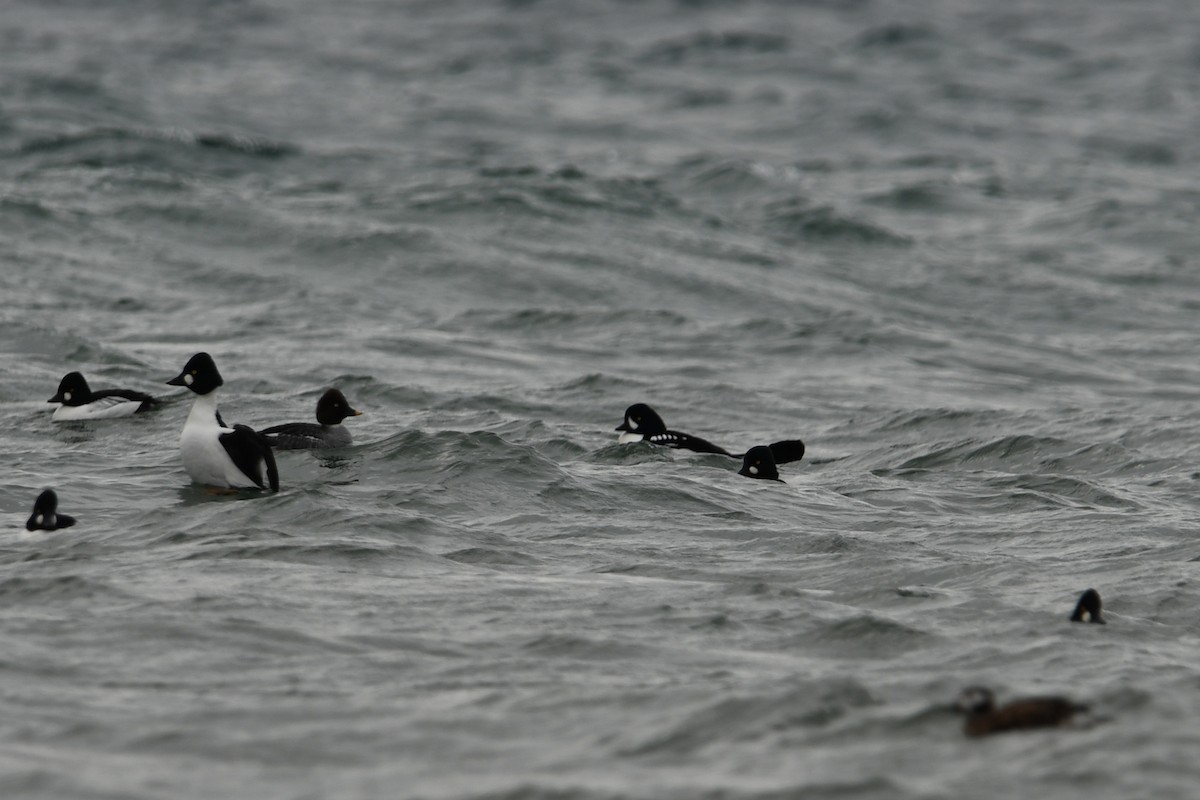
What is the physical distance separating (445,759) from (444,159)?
28.2 metres

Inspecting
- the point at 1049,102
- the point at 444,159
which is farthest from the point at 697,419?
the point at 1049,102

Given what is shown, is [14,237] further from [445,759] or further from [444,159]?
[445,759]

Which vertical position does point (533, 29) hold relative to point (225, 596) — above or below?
above

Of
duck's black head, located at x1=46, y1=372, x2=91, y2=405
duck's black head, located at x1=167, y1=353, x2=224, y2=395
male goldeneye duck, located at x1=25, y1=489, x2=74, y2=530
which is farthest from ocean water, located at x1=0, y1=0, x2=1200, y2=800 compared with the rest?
duck's black head, located at x1=167, y1=353, x2=224, y2=395

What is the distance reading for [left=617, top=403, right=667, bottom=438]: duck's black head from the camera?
A: 15891 millimetres

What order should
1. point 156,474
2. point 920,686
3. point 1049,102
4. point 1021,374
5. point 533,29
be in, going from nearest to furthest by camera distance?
point 920,686 → point 156,474 → point 1021,374 → point 1049,102 → point 533,29

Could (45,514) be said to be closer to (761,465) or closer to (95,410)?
(95,410)

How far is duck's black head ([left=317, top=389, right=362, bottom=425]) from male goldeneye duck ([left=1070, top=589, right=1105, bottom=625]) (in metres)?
7.17

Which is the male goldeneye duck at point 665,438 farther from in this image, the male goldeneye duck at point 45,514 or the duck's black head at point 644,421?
the male goldeneye duck at point 45,514

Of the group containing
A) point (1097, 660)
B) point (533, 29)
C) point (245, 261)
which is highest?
point (533, 29)

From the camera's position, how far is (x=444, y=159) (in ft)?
116

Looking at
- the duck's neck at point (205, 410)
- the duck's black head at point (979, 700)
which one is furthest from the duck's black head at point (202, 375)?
the duck's black head at point (979, 700)

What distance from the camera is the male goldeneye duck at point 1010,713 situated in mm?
8000

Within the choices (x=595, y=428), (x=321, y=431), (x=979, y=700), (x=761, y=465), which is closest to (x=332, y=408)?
(x=321, y=431)
